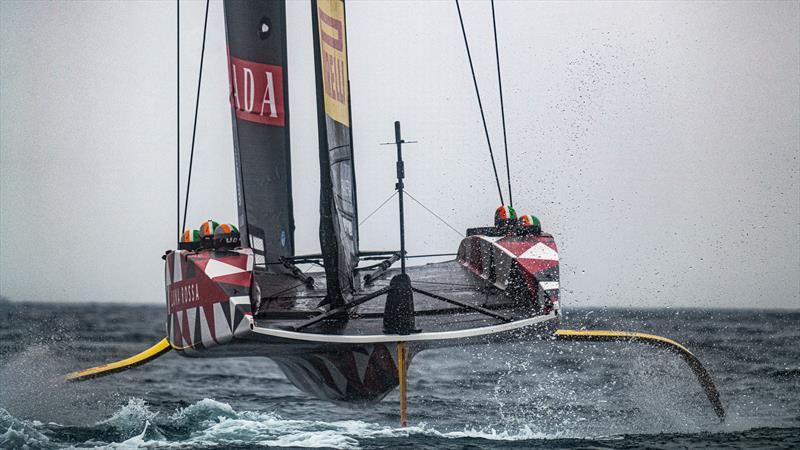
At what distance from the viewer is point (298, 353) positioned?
8117 mm

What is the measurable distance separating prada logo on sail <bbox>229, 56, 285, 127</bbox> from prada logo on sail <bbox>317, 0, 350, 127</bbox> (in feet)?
4.51

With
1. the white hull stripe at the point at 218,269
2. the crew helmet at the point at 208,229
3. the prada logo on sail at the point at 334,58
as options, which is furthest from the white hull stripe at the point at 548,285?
the crew helmet at the point at 208,229

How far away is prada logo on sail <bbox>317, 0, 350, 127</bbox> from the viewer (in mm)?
8461

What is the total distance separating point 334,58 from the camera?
893cm

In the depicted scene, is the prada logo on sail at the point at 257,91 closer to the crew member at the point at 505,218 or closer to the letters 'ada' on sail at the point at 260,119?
the letters 'ada' on sail at the point at 260,119

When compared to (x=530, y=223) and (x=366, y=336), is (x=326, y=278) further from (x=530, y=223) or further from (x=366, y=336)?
(x=530, y=223)

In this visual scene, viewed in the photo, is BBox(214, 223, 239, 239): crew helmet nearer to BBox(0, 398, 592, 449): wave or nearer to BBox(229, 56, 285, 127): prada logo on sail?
BBox(0, 398, 592, 449): wave

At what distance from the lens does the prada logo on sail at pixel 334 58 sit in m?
8.46

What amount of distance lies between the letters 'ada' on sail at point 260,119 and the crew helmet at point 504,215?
2.24 m

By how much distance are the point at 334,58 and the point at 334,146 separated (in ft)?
2.45

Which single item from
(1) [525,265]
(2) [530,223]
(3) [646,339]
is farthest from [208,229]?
(3) [646,339]

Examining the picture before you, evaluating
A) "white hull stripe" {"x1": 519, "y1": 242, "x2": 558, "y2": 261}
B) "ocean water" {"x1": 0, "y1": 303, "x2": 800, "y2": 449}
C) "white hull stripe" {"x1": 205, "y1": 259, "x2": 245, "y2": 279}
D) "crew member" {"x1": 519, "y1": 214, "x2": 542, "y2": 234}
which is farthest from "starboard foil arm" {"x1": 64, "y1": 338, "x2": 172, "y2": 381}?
"crew member" {"x1": 519, "y1": 214, "x2": 542, "y2": 234}

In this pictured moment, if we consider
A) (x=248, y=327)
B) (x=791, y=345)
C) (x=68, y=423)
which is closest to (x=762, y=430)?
(x=248, y=327)

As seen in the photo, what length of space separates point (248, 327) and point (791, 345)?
18628 mm
